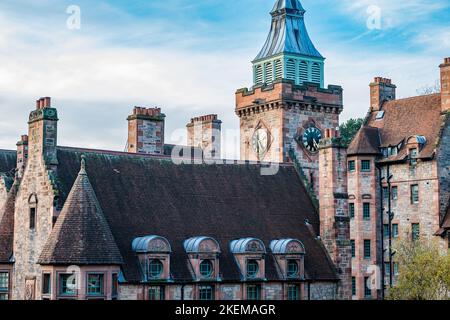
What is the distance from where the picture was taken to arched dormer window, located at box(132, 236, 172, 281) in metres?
40.1

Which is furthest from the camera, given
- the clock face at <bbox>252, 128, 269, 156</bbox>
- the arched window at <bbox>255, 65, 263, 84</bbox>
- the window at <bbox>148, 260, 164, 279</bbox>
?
the arched window at <bbox>255, 65, 263, 84</bbox>

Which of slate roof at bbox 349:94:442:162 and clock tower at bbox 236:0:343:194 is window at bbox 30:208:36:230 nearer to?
clock tower at bbox 236:0:343:194

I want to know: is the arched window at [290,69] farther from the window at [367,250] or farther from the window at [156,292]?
the window at [156,292]

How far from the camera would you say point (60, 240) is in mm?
37750

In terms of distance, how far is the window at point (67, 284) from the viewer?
37406mm

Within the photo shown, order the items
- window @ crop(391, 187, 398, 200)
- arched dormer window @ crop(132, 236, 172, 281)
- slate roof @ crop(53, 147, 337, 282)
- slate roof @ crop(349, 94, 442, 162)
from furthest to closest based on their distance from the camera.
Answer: window @ crop(391, 187, 398, 200)
slate roof @ crop(349, 94, 442, 162)
slate roof @ crop(53, 147, 337, 282)
arched dormer window @ crop(132, 236, 172, 281)

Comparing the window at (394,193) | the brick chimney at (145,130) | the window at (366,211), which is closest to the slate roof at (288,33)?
the window at (394,193)

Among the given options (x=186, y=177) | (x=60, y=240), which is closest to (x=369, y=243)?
(x=186, y=177)

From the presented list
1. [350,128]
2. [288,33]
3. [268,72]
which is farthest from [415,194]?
[350,128]

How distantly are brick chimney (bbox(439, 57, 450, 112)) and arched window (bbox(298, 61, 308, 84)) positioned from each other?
35.0ft

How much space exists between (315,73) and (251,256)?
948 inches

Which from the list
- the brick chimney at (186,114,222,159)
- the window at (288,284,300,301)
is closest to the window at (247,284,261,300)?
the window at (288,284,300,301)

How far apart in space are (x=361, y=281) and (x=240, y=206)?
13.8m

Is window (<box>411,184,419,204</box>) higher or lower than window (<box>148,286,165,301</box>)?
higher
